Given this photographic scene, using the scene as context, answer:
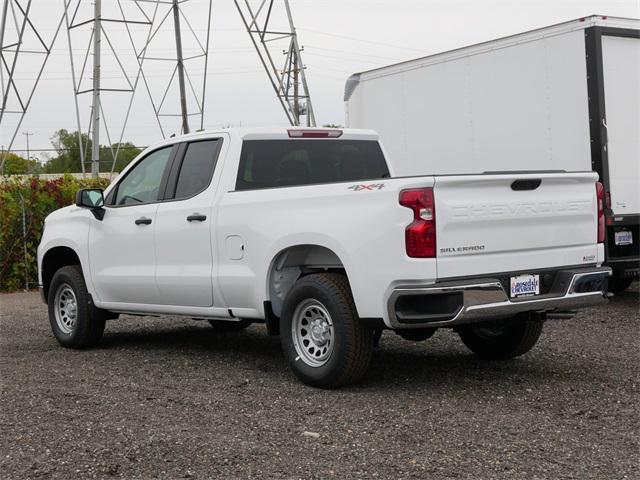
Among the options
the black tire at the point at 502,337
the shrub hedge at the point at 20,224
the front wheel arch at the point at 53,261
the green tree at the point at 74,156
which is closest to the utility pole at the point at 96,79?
the shrub hedge at the point at 20,224

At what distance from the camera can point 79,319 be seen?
9359 millimetres

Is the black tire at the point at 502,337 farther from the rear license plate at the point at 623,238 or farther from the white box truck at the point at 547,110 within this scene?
the rear license plate at the point at 623,238

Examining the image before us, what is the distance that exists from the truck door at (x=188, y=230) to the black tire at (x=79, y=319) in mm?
1127

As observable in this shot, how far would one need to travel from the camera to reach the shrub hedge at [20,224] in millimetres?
16328

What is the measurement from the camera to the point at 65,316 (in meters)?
9.74

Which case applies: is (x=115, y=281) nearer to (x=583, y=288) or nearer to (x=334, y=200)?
(x=334, y=200)

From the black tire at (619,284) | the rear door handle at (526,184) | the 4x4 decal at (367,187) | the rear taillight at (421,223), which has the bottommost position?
the black tire at (619,284)

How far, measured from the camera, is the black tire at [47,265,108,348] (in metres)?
9.34

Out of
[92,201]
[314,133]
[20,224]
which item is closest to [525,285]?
[314,133]

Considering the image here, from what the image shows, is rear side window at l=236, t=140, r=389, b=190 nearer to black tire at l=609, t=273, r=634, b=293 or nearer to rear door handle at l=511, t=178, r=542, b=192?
rear door handle at l=511, t=178, r=542, b=192

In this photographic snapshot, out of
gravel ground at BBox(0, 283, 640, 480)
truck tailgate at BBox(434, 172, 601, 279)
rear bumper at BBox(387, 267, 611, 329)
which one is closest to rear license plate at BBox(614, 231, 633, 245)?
gravel ground at BBox(0, 283, 640, 480)

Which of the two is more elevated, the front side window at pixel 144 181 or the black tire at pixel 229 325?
the front side window at pixel 144 181

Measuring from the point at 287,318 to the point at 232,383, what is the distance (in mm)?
686

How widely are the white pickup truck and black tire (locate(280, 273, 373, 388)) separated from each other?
0.01m
